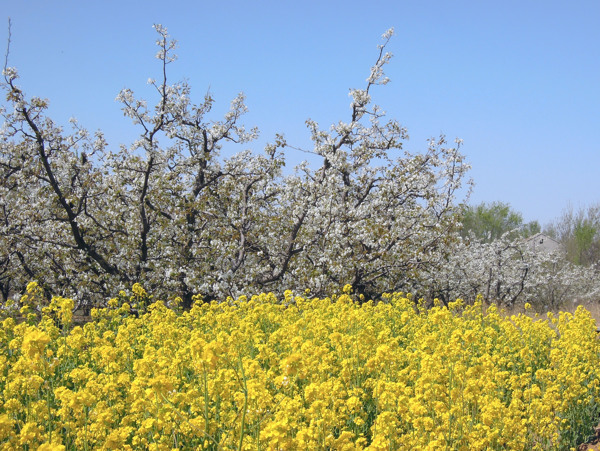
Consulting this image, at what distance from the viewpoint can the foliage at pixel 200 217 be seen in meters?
12.0

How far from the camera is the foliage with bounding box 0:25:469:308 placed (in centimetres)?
1198

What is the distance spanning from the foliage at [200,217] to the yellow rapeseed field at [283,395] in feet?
13.8

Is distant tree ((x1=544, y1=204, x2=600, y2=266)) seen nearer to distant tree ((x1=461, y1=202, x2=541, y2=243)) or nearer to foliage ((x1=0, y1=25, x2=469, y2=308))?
distant tree ((x1=461, y1=202, x2=541, y2=243))

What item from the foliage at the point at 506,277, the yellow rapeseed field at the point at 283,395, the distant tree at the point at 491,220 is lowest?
the yellow rapeseed field at the point at 283,395

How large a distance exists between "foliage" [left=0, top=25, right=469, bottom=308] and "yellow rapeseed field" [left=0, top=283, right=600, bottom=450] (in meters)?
4.21

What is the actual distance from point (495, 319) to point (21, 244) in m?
10.0

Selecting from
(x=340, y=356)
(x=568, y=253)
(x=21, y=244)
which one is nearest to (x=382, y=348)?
(x=340, y=356)

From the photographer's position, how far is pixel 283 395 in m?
4.14

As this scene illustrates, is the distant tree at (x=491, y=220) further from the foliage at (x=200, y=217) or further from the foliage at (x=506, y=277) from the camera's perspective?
the foliage at (x=200, y=217)

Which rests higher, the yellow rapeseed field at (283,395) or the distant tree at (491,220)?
the distant tree at (491,220)

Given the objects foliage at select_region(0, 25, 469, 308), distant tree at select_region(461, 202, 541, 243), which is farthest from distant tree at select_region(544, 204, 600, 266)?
foliage at select_region(0, 25, 469, 308)

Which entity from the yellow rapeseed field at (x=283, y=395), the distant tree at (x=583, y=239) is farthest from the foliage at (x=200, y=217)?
the distant tree at (x=583, y=239)

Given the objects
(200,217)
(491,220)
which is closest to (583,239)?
(491,220)

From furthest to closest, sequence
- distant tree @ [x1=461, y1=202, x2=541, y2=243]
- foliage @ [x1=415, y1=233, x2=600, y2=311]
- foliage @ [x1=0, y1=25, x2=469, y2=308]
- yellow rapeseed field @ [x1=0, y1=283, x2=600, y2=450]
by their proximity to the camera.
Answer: distant tree @ [x1=461, y1=202, x2=541, y2=243]
foliage @ [x1=415, y1=233, x2=600, y2=311]
foliage @ [x1=0, y1=25, x2=469, y2=308]
yellow rapeseed field @ [x1=0, y1=283, x2=600, y2=450]
